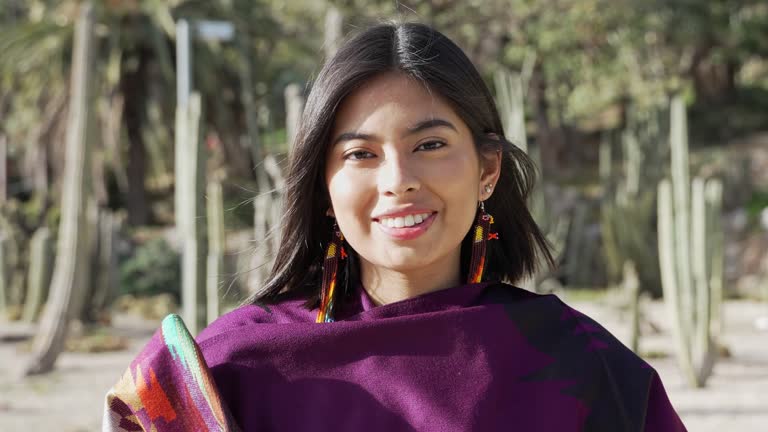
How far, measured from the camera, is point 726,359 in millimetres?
8727

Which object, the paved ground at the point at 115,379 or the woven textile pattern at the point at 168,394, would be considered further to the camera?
the paved ground at the point at 115,379

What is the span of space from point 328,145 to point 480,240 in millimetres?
377

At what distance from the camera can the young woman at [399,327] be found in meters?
1.73

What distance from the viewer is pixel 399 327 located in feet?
5.93

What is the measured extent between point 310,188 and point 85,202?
600 cm

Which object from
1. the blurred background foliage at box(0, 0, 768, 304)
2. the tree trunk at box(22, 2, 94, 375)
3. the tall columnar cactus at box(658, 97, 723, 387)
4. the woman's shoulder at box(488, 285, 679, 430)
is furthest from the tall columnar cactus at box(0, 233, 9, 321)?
the woman's shoulder at box(488, 285, 679, 430)

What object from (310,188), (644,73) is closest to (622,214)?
(644,73)

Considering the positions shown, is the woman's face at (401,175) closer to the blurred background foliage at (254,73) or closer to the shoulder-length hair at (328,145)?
the shoulder-length hair at (328,145)

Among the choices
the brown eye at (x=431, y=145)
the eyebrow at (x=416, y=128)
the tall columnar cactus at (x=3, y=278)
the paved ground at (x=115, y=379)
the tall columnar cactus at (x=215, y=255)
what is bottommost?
the paved ground at (x=115, y=379)

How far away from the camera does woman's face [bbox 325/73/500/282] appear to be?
1.81 meters

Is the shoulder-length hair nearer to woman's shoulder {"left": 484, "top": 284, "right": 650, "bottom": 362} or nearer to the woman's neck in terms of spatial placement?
the woman's neck

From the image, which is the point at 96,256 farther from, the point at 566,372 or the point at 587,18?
the point at 566,372

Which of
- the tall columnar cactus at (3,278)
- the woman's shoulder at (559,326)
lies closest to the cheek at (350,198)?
the woman's shoulder at (559,326)

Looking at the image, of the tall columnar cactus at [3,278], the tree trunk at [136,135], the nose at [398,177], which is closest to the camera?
the nose at [398,177]
